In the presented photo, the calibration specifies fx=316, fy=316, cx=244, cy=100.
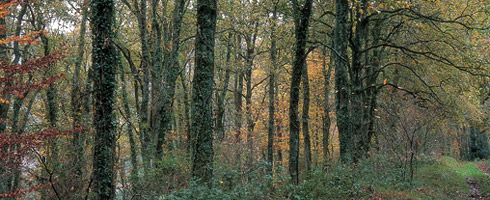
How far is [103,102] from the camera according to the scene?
7.37 m

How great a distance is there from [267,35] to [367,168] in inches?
259

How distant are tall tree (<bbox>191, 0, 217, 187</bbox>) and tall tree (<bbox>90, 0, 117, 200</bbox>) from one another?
79.2 inches

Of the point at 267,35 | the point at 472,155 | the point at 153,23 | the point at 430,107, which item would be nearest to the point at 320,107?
the point at 430,107

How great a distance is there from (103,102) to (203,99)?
2.40 metres

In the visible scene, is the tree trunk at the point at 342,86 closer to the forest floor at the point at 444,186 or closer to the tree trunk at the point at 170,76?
the forest floor at the point at 444,186

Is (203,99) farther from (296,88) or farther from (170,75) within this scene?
(170,75)

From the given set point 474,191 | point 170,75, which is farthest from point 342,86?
point 474,191

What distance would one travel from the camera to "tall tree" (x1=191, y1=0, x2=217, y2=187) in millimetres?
6836

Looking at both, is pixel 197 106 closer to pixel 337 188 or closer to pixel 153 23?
pixel 337 188

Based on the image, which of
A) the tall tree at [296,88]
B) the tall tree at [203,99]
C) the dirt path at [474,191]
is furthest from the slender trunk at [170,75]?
the dirt path at [474,191]

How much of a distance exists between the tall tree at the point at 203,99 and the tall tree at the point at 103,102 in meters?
2.01

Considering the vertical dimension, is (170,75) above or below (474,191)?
above

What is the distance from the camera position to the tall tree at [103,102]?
23.7ft

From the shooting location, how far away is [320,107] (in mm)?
24234
